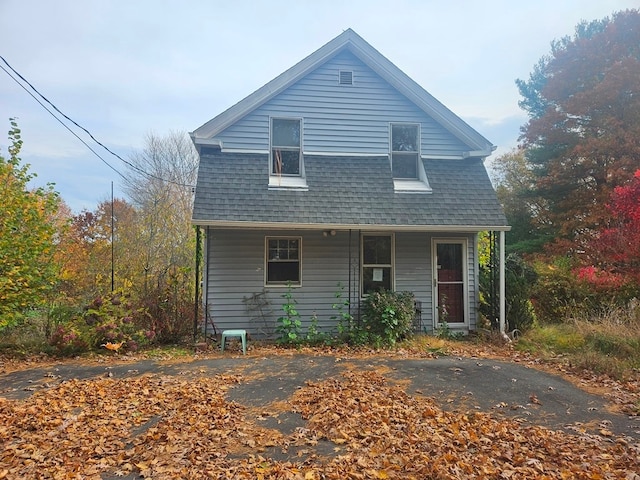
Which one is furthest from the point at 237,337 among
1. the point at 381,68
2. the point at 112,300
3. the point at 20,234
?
the point at 381,68

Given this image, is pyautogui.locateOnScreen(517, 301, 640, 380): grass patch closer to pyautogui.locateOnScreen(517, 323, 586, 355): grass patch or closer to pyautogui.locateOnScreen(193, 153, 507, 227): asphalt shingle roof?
pyautogui.locateOnScreen(517, 323, 586, 355): grass patch

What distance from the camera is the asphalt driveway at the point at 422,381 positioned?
477 cm

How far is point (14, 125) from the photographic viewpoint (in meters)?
8.02

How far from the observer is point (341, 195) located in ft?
30.2

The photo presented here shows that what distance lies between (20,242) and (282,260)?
5.34 m

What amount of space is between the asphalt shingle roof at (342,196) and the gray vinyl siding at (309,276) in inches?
31.1

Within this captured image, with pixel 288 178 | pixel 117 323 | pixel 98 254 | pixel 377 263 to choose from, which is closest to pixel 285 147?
pixel 288 178

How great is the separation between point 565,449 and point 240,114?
29.4 ft

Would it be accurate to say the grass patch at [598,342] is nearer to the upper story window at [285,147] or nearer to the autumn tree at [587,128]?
the upper story window at [285,147]

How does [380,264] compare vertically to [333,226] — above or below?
below

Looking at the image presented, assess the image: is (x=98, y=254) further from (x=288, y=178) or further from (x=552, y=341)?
(x=552, y=341)

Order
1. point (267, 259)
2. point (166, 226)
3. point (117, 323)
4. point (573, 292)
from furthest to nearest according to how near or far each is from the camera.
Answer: point (166, 226), point (573, 292), point (267, 259), point (117, 323)

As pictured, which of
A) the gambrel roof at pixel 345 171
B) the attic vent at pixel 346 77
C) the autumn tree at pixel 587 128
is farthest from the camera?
the autumn tree at pixel 587 128

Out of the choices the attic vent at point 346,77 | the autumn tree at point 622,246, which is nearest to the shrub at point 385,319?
the autumn tree at point 622,246
